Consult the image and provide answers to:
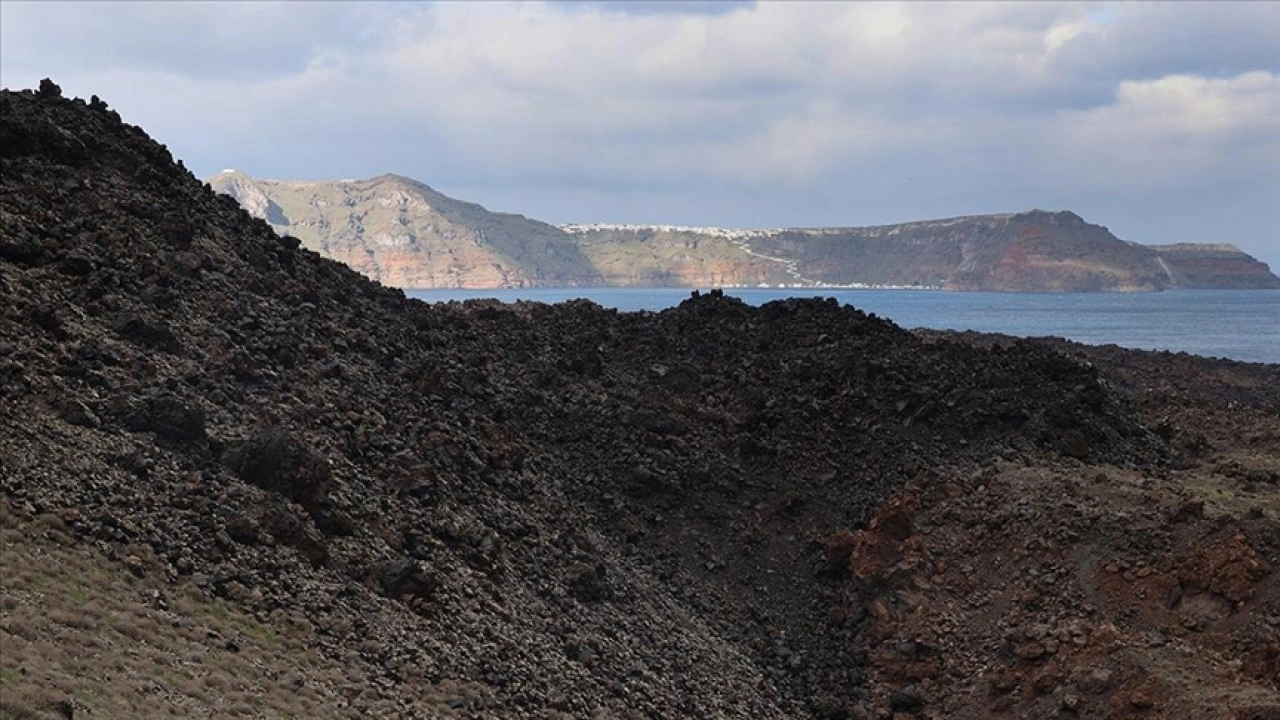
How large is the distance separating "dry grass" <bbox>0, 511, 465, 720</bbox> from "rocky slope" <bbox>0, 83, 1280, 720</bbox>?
Answer: 52 millimetres

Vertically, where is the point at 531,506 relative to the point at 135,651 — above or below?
below

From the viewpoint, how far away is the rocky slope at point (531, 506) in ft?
58.5

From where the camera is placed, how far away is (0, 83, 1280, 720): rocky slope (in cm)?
1784

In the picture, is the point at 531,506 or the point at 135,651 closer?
the point at 135,651

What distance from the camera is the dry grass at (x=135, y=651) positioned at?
47.0 ft

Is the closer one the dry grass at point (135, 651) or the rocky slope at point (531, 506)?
the dry grass at point (135, 651)

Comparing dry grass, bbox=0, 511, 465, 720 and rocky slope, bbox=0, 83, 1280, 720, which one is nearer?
dry grass, bbox=0, 511, 465, 720

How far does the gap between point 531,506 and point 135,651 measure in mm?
11002

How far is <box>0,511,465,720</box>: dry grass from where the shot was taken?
1433 cm

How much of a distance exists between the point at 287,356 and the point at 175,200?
5859mm

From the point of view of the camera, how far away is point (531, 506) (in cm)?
2597

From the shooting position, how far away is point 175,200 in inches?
1120

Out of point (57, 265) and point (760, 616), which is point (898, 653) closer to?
point (760, 616)

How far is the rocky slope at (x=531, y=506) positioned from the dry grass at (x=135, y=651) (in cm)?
5
